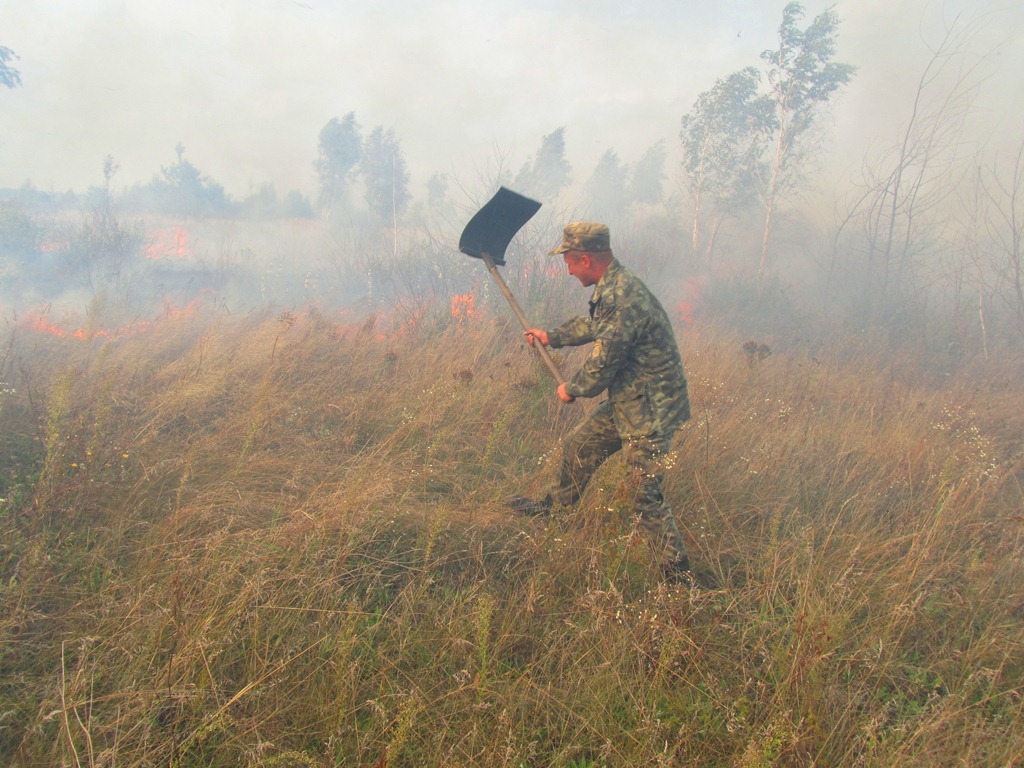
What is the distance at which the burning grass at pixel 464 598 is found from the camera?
167 centimetres

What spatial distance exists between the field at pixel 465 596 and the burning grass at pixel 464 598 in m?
0.02

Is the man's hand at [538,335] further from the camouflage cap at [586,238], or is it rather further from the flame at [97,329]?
the flame at [97,329]

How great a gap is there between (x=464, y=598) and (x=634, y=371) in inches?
56.7

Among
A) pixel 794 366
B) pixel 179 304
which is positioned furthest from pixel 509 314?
pixel 179 304

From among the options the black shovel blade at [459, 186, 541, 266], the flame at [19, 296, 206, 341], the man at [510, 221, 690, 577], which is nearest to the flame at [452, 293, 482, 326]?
the black shovel blade at [459, 186, 541, 266]

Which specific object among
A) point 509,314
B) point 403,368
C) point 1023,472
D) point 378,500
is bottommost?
point 1023,472

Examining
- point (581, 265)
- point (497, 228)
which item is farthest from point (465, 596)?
point (497, 228)

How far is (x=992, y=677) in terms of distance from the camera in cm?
199

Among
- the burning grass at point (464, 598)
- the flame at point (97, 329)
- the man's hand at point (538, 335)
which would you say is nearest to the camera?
the burning grass at point (464, 598)

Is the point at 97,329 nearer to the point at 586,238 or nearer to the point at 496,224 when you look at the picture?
the point at 496,224

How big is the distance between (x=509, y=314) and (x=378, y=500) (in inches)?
191

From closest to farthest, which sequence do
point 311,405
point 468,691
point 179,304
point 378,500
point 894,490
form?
point 468,691 < point 378,500 < point 894,490 < point 311,405 < point 179,304

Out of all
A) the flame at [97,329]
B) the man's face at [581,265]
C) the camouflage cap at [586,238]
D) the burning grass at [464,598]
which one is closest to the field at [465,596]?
the burning grass at [464,598]

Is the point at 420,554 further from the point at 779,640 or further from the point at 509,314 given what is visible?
the point at 509,314
